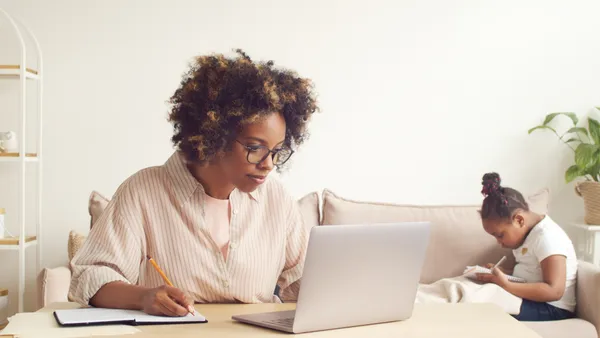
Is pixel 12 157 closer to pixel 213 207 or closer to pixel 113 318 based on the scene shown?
pixel 213 207

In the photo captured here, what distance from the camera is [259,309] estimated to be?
61.2 inches

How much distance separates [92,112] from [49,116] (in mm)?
203

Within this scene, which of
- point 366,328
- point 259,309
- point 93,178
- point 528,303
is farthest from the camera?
point 93,178

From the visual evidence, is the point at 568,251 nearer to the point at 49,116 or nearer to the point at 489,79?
the point at 489,79

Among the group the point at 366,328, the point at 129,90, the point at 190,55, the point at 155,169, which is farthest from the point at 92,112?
the point at 366,328

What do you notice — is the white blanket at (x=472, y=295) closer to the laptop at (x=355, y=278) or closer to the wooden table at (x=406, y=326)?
the wooden table at (x=406, y=326)

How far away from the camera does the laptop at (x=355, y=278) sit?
1.31 metres

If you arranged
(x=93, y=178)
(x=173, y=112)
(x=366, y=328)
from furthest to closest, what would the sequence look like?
(x=93, y=178) < (x=173, y=112) < (x=366, y=328)

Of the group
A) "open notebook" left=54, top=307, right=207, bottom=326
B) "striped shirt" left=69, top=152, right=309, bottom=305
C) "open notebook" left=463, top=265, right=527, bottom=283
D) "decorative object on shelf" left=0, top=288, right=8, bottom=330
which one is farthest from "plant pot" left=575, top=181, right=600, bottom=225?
"decorative object on shelf" left=0, top=288, right=8, bottom=330

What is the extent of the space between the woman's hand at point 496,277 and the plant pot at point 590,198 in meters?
0.78

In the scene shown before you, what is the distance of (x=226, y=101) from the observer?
5.26 ft

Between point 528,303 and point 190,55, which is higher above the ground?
point 190,55

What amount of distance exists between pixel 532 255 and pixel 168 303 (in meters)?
1.77

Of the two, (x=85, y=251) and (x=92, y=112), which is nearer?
(x=85, y=251)
